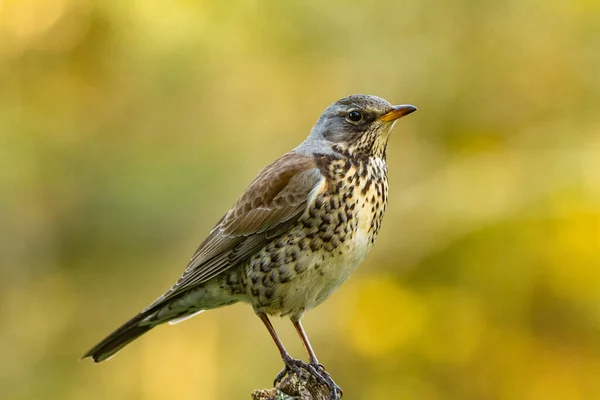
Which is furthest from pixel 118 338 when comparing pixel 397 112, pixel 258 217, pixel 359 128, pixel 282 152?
pixel 282 152

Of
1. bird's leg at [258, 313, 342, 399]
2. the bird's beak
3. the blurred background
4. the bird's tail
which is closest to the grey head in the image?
the bird's beak

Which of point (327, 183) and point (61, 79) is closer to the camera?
point (327, 183)

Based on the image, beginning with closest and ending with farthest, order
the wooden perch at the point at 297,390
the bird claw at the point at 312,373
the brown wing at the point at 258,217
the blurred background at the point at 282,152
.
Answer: the wooden perch at the point at 297,390 < the bird claw at the point at 312,373 < the brown wing at the point at 258,217 < the blurred background at the point at 282,152

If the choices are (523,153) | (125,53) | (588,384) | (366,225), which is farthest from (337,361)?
(125,53)

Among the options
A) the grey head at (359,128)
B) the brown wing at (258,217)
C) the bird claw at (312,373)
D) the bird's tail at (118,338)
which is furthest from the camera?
the bird's tail at (118,338)

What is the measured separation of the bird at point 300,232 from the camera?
3977 mm

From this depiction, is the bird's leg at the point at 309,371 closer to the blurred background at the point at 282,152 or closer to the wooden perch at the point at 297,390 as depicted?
the wooden perch at the point at 297,390

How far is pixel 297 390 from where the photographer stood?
3551 millimetres

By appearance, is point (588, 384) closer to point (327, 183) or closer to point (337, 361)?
point (337, 361)

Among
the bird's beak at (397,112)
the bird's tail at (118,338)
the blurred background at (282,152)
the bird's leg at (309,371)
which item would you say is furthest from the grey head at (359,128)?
the blurred background at (282,152)

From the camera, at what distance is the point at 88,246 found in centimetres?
783

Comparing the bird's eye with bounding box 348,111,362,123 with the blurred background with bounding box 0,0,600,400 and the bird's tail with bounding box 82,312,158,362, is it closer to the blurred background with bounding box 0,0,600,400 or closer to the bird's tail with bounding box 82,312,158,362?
the bird's tail with bounding box 82,312,158,362

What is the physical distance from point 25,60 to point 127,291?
2.51 m

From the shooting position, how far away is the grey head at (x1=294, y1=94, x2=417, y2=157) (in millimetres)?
4211
